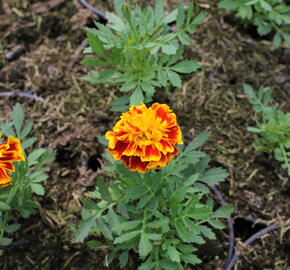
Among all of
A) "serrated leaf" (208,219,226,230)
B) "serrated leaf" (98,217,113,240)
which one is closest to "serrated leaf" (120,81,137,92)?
"serrated leaf" (98,217,113,240)

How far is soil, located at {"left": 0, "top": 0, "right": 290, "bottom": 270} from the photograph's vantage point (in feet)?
6.57

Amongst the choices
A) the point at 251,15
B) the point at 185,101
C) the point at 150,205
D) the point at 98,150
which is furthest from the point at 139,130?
the point at 251,15

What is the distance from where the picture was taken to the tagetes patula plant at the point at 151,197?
4.51 feet

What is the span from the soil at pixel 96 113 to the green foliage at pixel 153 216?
10.6 inches

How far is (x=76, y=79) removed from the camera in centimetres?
240

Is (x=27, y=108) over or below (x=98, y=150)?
over

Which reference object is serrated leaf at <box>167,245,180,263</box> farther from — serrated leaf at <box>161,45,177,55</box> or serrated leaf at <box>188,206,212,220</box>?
serrated leaf at <box>161,45,177,55</box>

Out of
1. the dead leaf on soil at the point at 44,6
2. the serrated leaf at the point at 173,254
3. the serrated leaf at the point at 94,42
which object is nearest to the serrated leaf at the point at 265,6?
the serrated leaf at the point at 94,42

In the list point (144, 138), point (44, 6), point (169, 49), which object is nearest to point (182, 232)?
point (144, 138)

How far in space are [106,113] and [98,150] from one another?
224mm

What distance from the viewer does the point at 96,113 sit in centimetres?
229

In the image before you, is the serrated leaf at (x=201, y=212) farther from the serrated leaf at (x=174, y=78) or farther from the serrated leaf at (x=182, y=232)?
the serrated leaf at (x=174, y=78)

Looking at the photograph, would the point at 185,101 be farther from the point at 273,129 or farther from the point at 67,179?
the point at 67,179

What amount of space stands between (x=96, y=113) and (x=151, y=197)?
30.5 inches
